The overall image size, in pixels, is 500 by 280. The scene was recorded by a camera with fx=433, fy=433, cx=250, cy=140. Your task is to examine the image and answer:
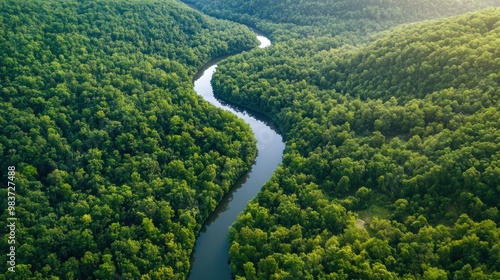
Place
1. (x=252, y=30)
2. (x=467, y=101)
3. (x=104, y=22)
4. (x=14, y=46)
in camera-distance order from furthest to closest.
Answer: (x=252, y=30), (x=104, y=22), (x=14, y=46), (x=467, y=101)

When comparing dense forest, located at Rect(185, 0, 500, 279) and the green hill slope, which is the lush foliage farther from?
the green hill slope

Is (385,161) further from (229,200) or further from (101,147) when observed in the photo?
(101,147)

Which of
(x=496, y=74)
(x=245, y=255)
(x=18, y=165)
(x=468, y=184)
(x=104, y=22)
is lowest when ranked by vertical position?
(x=18, y=165)

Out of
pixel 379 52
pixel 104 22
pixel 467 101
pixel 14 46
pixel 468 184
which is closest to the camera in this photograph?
pixel 468 184

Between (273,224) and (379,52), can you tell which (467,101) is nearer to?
(379,52)

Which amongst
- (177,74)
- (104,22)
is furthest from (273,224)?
(104,22)

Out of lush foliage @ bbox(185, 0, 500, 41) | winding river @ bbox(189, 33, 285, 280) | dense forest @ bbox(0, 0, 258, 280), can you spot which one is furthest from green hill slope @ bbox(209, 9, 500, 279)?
lush foliage @ bbox(185, 0, 500, 41)

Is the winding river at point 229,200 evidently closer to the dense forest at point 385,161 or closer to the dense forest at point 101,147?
the dense forest at point 101,147

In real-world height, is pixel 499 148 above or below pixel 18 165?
above
